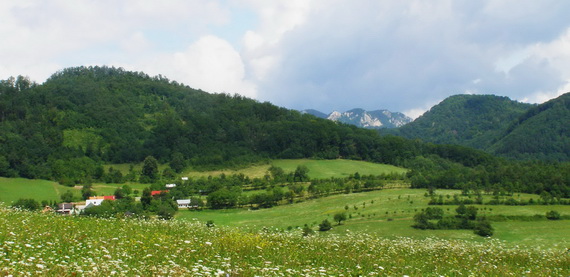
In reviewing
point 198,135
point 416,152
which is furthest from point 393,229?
point 198,135

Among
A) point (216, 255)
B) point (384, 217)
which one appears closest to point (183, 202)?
point (384, 217)

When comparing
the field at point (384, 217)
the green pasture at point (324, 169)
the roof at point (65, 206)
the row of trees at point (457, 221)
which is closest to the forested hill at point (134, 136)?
the green pasture at point (324, 169)

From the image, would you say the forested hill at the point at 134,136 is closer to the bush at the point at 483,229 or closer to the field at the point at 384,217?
the field at the point at 384,217

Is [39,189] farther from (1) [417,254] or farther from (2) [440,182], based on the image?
(1) [417,254]

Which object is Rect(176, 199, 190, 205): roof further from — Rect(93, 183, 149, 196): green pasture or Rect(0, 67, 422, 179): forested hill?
Rect(0, 67, 422, 179): forested hill

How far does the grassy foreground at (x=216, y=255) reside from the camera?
9695mm

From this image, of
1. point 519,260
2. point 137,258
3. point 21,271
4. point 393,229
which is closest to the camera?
point 21,271

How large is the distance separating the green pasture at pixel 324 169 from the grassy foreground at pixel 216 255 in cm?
11457

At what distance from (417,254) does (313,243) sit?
14.8ft

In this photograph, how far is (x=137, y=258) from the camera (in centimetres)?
1127

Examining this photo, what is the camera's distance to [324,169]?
14700cm

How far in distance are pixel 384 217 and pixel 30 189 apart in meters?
89.8

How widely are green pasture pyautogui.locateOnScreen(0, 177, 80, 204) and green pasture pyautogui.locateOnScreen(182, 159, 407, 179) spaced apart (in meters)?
43.5

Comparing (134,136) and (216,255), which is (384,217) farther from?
(134,136)
